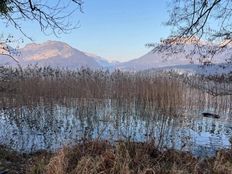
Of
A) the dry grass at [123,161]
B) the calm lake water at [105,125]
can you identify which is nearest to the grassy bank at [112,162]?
the dry grass at [123,161]

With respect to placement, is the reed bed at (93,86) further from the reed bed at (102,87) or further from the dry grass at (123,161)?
the dry grass at (123,161)

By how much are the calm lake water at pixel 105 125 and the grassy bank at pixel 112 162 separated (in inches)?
51.5

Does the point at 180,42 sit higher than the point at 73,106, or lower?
higher

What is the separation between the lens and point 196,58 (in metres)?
11.0

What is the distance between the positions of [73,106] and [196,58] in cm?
694

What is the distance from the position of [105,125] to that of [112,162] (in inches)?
274

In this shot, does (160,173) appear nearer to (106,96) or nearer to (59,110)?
(59,110)

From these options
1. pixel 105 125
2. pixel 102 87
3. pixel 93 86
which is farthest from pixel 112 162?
pixel 102 87

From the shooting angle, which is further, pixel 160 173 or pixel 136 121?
pixel 136 121

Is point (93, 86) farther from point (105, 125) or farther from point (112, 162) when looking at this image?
point (112, 162)

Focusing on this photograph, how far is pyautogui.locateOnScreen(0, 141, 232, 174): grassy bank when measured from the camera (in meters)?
5.61

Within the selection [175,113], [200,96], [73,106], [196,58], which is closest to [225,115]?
[175,113]

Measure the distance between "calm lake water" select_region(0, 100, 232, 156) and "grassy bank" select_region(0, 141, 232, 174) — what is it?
4.29 feet

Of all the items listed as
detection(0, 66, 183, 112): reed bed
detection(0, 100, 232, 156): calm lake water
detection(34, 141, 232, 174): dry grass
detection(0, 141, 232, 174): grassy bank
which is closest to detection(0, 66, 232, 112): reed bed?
detection(0, 66, 183, 112): reed bed
